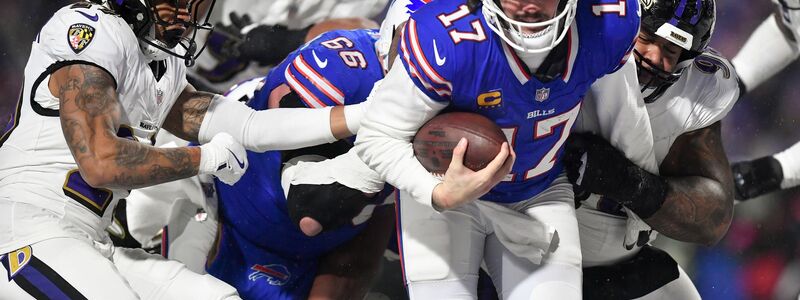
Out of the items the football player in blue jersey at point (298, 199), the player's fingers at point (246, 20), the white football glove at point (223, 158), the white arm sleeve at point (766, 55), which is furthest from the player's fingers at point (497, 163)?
the player's fingers at point (246, 20)

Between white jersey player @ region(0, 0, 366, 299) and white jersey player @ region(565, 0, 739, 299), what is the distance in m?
0.77

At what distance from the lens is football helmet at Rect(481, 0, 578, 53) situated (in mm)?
2590

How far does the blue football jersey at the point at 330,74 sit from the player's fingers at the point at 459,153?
32.3 inches

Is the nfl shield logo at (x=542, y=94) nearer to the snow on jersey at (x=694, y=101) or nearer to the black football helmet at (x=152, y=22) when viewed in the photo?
the snow on jersey at (x=694, y=101)

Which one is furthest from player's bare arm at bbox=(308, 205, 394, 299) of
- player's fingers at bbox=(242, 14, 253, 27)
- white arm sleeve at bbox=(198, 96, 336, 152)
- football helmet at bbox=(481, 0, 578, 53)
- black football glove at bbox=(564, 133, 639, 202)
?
player's fingers at bbox=(242, 14, 253, 27)

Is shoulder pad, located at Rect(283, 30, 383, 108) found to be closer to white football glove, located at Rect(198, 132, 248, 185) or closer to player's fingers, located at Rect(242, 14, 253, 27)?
white football glove, located at Rect(198, 132, 248, 185)

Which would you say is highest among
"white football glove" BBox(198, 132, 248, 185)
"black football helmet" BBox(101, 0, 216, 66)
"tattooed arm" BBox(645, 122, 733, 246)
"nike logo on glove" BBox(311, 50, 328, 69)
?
"black football helmet" BBox(101, 0, 216, 66)

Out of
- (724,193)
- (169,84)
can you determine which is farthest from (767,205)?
(169,84)

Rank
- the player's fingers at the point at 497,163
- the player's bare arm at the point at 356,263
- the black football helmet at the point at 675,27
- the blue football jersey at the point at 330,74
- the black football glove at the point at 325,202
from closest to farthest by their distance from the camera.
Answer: the player's fingers at the point at 497,163
the black football helmet at the point at 675,27
the black football glove at the point at 325,202
the blue football jersey at the point at 330,74
the player's bare arm at the point at 356,263

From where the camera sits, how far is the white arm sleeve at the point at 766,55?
4297 mm

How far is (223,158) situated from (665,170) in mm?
1265

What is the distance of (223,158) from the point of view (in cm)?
292

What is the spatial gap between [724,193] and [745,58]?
45.6 inches

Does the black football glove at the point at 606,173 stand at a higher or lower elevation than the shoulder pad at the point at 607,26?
lower
